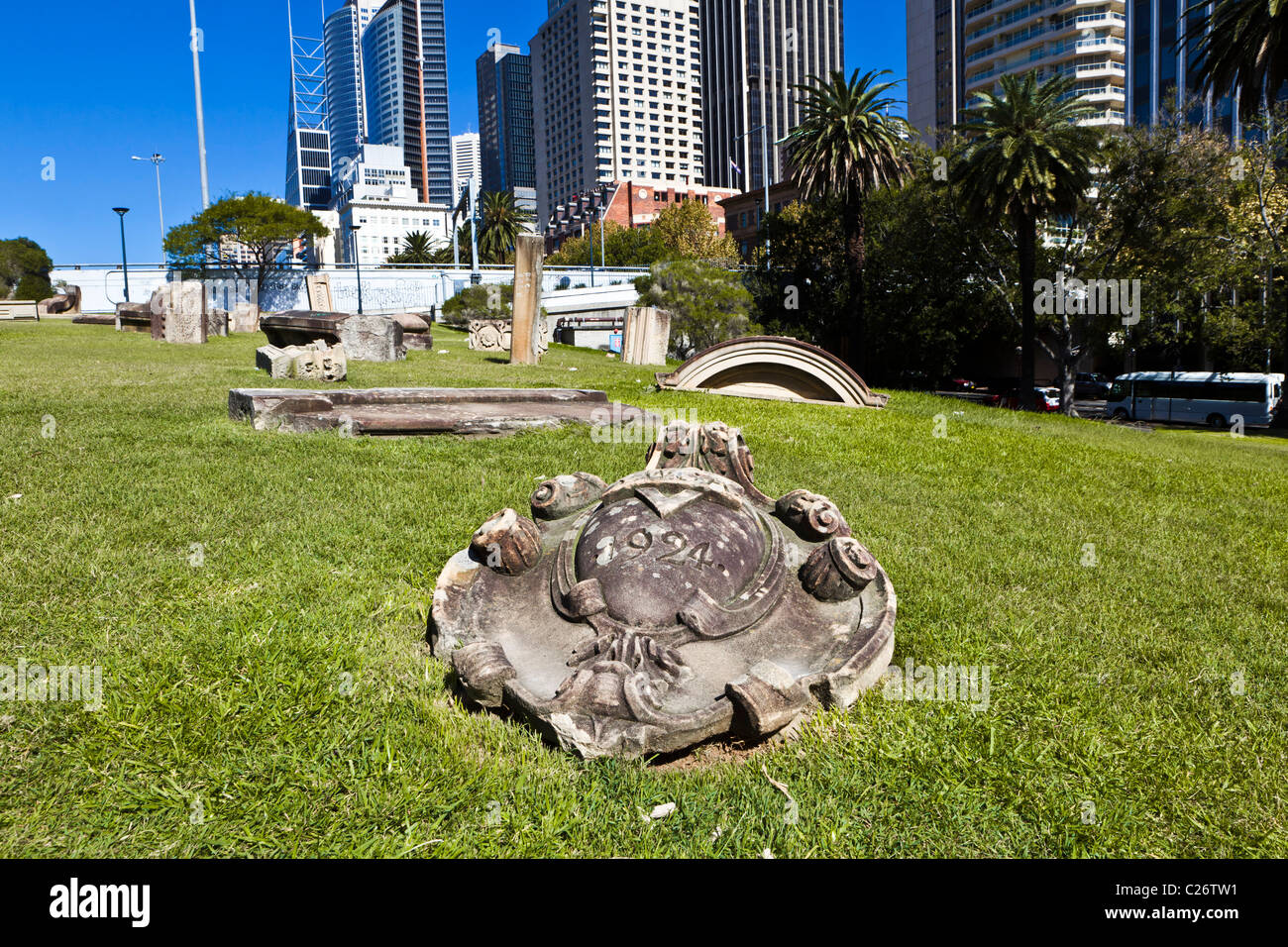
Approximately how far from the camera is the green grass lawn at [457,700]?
136 inches

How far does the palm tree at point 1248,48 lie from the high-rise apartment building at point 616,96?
123727 millimetres

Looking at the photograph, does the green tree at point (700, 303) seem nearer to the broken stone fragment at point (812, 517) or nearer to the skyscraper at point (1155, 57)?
the broken stone fragment at point (812, 517)

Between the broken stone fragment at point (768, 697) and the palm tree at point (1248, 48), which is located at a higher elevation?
the palm tree at point (1248, 48)

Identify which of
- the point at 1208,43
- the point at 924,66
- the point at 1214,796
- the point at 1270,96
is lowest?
the point at 1214,796

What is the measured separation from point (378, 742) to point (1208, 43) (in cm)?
3326

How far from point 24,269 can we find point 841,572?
7198cm

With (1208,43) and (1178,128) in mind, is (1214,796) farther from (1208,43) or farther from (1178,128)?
(1178,128)

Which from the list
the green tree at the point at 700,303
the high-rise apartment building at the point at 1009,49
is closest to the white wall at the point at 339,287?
the green tree at the point at 700,303

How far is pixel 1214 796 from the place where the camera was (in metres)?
3.84

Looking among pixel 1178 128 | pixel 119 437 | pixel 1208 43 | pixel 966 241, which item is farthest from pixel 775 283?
pixel 119 437

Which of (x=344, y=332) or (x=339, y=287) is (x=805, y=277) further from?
(x=339, y=287)

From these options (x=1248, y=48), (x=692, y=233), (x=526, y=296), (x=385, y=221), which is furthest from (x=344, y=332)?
(x=385, y=221)

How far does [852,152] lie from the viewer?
3512 centimetres

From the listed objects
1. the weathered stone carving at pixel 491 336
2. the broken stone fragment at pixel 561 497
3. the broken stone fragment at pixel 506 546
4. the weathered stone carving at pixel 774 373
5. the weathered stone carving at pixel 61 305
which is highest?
the weathered stone carving at pixel 61 305
